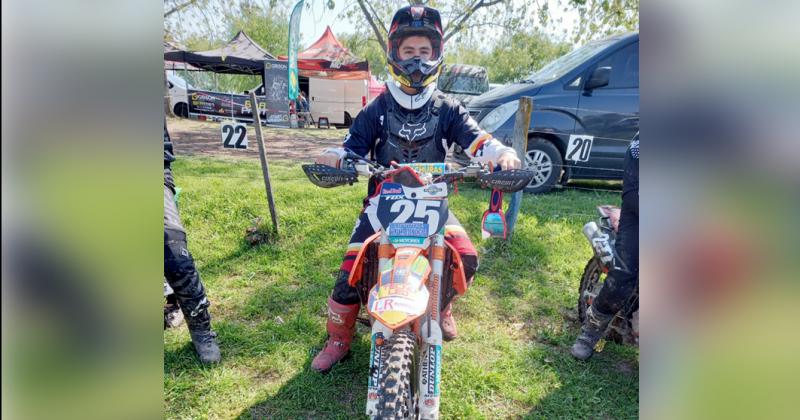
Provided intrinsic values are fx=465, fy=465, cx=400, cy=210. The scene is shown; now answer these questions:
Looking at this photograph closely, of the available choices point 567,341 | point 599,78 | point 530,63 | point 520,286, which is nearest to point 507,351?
Result: point 567,341

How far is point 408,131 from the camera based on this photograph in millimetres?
2826

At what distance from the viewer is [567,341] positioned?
3.12 meters

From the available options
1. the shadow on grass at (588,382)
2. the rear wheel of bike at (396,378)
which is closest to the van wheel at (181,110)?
the shadow on grass at (588,382)

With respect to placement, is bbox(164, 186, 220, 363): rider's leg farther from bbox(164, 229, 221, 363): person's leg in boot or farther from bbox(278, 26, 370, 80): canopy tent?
bbox(278, 26, 370, 80): canopy tent

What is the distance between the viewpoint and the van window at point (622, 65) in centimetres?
602

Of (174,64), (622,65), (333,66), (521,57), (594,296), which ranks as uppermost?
(521,57)

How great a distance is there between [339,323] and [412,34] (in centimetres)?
174

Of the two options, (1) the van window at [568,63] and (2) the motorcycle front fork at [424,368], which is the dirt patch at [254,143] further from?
(2) the motorcycle front fork at [424,368]

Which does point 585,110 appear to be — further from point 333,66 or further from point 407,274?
point 333,66

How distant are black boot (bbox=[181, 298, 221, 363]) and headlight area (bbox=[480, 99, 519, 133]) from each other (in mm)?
4268

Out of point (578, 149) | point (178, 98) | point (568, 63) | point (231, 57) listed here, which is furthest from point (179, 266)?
point (178, 98)

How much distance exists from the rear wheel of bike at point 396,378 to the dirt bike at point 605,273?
5.07 ft

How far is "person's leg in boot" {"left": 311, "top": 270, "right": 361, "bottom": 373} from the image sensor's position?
104 inches
